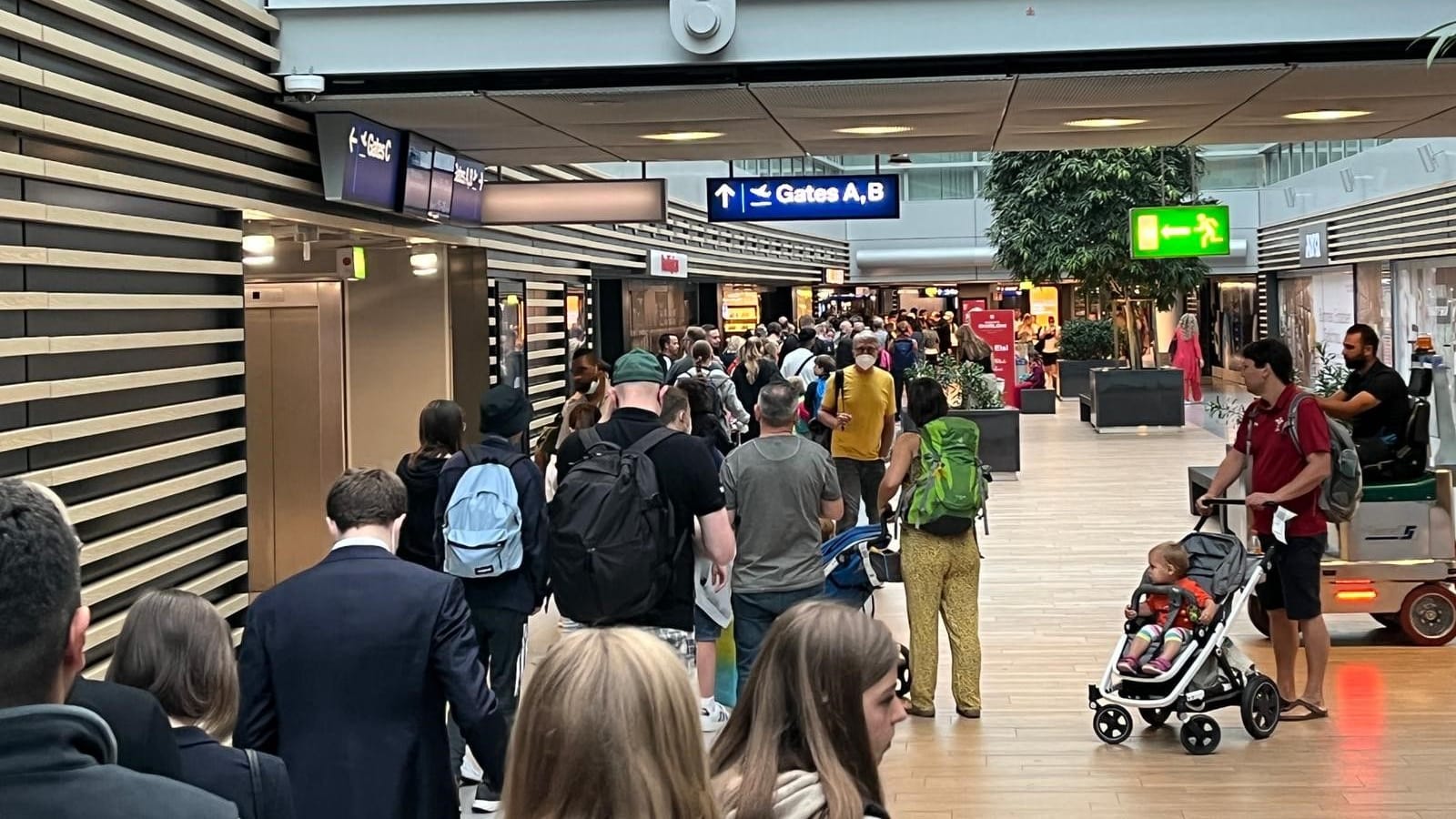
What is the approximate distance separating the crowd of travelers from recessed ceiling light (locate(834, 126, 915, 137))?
5.93ft

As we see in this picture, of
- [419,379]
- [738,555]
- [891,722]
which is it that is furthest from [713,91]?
[891,722]

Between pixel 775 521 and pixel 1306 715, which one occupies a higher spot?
pixel 775 521

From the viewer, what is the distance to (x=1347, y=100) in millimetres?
8117

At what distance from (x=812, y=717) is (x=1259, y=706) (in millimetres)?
4830

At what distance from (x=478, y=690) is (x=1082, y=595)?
23.2 ft

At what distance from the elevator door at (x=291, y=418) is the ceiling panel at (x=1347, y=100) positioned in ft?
19.1

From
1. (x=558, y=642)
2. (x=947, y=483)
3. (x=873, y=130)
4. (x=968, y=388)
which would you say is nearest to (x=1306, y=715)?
(x=947, y=483)

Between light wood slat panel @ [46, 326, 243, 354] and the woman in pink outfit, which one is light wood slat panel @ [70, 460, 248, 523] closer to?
light wood slat panel @ [46, 326, 243, 354]

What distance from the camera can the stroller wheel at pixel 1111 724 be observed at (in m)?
6.39

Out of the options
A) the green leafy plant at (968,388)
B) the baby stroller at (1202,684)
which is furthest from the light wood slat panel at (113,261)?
the green leafy plant at (968,388)

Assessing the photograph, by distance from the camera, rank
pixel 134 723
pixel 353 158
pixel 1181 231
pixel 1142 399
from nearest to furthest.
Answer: pixel 134 723
pixel 353 158
pixel 1181 231
pixel 1142 399

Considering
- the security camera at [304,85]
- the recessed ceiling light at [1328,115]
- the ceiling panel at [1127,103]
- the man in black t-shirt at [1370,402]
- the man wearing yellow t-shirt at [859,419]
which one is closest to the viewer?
the security camera at [304,85]

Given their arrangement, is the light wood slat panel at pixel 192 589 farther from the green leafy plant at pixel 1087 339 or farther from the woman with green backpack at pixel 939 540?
the green leafy plant at pixel 1087 339

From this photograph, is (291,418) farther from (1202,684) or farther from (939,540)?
(1202,684)
